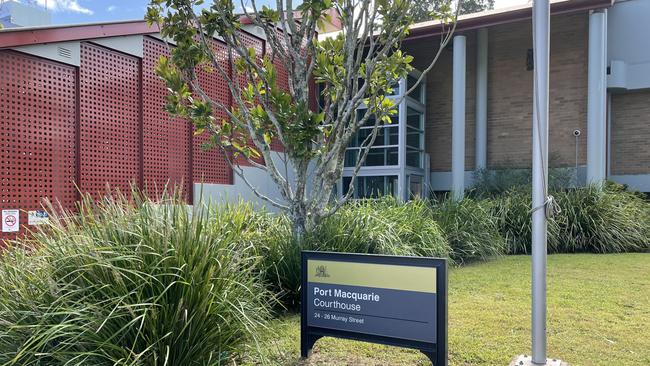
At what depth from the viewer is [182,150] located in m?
11.7

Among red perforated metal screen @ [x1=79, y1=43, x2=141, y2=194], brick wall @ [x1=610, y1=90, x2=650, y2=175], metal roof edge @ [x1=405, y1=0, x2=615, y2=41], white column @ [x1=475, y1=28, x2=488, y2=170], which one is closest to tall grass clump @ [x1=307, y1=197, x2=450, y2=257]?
red perforated metal screen @ [x1=79, y1=43, x2=141, y2=194]

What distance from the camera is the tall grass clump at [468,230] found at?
9821mm

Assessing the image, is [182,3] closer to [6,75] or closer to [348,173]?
[6,75]

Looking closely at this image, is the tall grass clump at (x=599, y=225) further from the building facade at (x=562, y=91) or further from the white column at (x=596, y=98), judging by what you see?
the building facade at (x=562, y=91)

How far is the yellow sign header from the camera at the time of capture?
3.62 m

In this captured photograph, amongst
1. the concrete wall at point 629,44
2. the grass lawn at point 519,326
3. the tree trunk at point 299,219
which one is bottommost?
the grass lawn at point 519,326

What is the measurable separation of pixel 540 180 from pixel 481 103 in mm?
14662

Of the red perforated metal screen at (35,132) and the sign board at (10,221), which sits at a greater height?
the red perforated metal screen at (35,132)

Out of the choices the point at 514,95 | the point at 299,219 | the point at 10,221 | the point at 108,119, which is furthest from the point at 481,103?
the point at 10,221

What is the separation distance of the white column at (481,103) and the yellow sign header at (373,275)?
46.4 feet

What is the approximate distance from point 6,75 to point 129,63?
2.62 m

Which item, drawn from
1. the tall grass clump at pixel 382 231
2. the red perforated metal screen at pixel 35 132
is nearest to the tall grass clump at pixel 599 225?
the tall grass clump at pixel 382 231

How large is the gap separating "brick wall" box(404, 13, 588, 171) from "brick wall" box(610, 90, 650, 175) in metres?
1.38

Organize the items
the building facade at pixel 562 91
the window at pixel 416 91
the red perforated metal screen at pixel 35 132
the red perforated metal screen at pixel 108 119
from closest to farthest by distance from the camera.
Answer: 1. the red perforated metal screen at pixel 35 132
2. the red perforated metal screen at pixel 108 119
3. the building facade at pixel 562 91
4. the window at pixel 416 91
